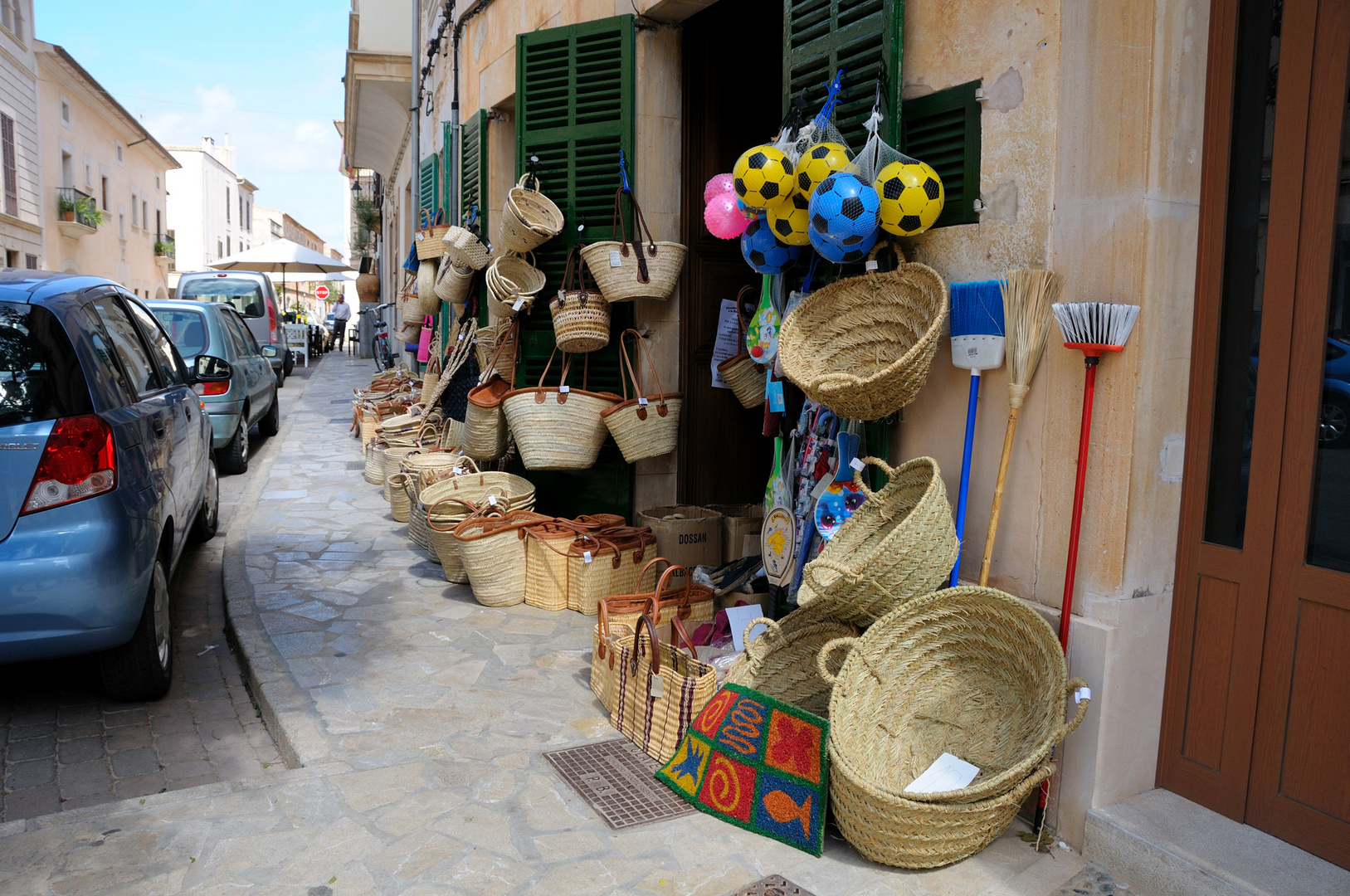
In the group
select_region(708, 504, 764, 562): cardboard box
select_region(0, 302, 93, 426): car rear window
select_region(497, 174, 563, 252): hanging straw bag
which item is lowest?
select_region(708, 504, 764, 562): cardboard box

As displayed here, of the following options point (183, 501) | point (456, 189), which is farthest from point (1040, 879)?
point (456, 189)

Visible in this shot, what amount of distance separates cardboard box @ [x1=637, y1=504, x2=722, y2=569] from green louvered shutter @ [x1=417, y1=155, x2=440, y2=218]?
5.58 meters

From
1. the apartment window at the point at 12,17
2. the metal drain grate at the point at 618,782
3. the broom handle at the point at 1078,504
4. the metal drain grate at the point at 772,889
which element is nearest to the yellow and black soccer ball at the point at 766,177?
the broom handle at the point at 1078,504

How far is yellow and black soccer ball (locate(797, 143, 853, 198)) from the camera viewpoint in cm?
354

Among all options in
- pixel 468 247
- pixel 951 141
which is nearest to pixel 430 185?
pixel 468 247

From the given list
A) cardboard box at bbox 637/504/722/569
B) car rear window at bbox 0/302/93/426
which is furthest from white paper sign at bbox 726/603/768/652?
car rear window at bbox 0/302/93/426

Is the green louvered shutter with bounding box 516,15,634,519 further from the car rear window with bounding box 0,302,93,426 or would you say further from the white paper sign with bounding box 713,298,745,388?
the car rear window with bounding box 0,302,93,426

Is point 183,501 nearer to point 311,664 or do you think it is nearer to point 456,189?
point 311,664

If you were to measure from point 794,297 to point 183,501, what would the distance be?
3.36 metres

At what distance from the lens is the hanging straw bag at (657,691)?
11.2ft

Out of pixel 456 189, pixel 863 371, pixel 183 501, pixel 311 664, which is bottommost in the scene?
pixel 311 664

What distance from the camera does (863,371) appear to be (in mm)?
3658

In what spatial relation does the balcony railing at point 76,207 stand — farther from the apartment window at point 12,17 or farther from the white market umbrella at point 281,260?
the white market umbrella at point 281,260

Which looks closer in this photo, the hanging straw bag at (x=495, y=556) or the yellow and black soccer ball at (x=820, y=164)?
the yellow and black soccer ball at (x=820, y=164)
